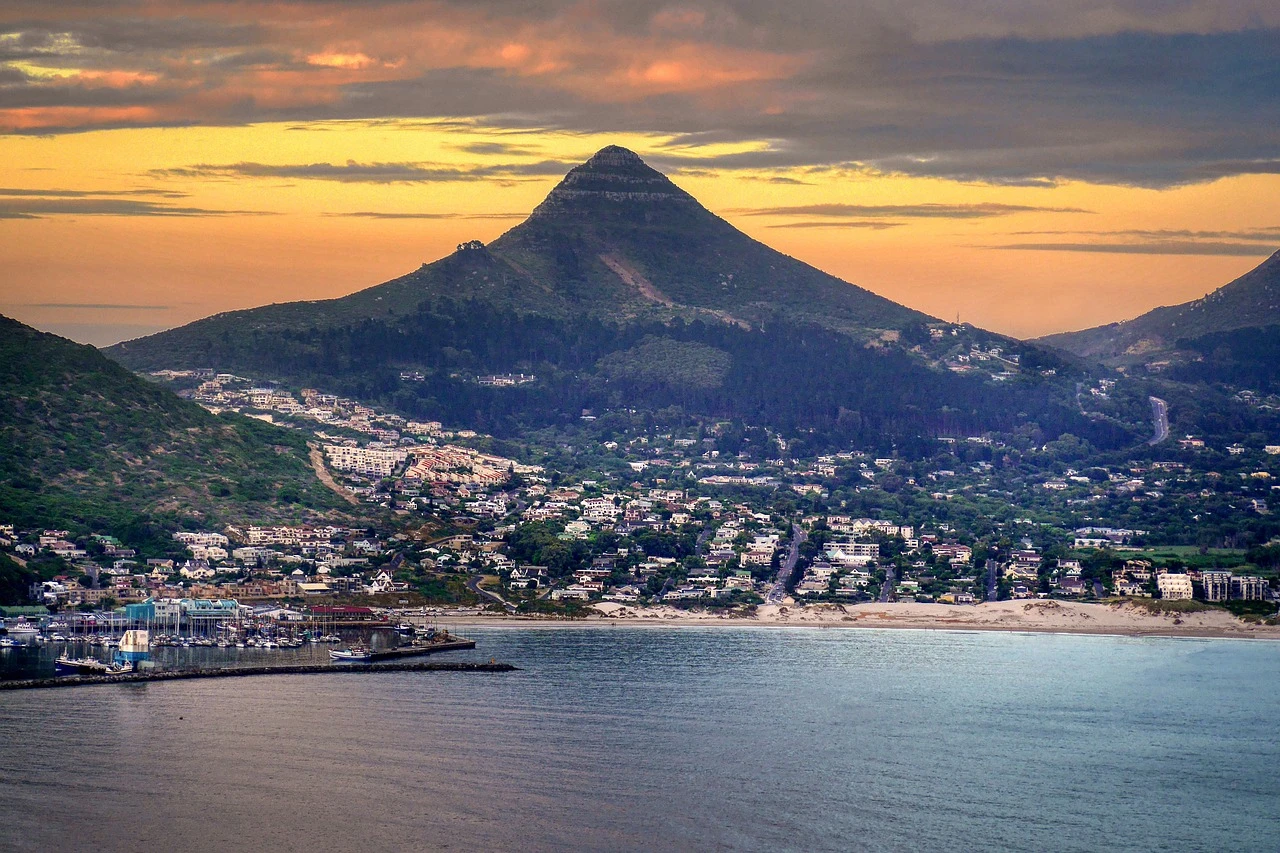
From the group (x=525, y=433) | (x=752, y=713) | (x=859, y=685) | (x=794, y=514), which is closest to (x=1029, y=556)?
(x=794, y=514)

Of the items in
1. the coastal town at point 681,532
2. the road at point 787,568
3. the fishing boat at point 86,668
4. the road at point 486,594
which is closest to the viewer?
the fishing boat at point 86,668

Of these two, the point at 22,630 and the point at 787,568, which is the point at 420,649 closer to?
the point at 22,630

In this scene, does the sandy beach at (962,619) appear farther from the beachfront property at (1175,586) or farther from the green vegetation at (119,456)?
the green vegetation at (119,456)

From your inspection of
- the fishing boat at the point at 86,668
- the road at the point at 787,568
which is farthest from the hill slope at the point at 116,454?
the road at the point at 787,568

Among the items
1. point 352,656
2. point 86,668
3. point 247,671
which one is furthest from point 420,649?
point 86,668

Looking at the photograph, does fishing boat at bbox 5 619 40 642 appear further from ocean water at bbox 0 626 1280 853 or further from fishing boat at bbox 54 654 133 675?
ocean water at bbox 0 626 1280 853

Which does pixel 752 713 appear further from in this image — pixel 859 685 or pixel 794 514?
pixel 794 514

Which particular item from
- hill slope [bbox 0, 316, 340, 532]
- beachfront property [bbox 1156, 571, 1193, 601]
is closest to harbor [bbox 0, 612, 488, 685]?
hill slope [bbox 0, 316, 340, 532]

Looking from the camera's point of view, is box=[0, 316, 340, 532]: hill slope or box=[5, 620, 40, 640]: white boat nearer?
box=[5, 620, 40, 640]: white boat
